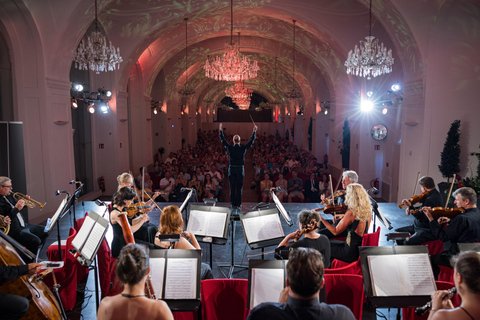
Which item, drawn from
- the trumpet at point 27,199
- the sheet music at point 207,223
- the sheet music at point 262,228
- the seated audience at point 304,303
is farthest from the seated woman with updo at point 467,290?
the trumpet at point 27,199

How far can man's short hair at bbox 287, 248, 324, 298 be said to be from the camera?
1.94 meters

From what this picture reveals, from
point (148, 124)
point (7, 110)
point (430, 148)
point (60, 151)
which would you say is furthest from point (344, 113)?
point (7, 110)

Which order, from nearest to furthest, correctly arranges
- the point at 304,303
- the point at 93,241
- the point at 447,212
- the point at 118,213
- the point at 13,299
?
the point at 304,303 → the point at 13,299 → the point at 93,241 → the point at 118,213 → the point at 447,212

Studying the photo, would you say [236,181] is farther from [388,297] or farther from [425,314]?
[388,297]

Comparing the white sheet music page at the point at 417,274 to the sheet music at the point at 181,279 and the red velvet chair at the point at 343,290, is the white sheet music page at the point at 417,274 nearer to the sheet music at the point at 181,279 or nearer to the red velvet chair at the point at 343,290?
the red velvet chair at the point at 343,290

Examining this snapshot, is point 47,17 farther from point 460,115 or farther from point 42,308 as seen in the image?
point 460,115

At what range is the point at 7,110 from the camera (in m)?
7.86

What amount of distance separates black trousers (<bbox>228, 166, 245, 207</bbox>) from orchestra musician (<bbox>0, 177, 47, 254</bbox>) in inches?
142

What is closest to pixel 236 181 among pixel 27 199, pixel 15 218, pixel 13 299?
pixel 27 199

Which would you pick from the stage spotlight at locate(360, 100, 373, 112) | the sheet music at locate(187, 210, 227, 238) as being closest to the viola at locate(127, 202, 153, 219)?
the sheet music at locate(187, 210, 227, 238)

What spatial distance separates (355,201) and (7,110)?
7.51 m

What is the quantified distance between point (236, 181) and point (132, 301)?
214 inches

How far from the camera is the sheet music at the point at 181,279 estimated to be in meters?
2.99

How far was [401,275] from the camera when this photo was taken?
9.87 feet
